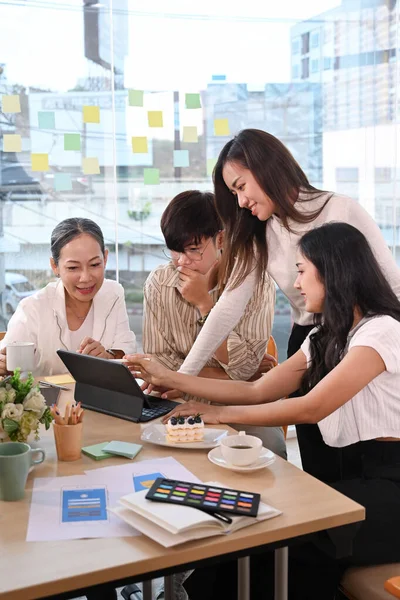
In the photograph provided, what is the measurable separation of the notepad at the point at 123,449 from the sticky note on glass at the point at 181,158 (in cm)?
244

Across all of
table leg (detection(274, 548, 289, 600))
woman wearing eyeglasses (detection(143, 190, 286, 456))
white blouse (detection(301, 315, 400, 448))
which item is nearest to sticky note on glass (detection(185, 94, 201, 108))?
woman wearing eyeglasses (detection(143, 190, 286, 456))

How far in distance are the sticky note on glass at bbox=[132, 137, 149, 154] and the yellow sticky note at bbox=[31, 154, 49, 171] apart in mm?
457

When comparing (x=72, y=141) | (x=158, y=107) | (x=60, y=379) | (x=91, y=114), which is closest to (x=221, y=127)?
(x=158, y=107)

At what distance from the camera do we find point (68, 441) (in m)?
1.57

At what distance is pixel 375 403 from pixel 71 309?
1.29 meters

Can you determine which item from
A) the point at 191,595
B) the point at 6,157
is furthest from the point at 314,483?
the point at 6,157

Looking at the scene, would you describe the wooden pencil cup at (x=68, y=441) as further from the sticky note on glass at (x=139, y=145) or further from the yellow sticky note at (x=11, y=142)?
the sticky note on glass at (x=139, y=145)

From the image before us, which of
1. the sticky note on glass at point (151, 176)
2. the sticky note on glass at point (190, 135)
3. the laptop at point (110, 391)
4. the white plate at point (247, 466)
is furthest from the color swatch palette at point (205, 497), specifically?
the sticky note on glass at point (190, 135)

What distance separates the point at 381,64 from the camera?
4129mm

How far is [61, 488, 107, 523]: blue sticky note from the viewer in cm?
128

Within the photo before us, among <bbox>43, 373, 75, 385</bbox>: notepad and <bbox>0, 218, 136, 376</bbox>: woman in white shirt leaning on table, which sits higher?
<bbox>0, 218, 136, 376</bbox>: woman in white shirt leaning on table

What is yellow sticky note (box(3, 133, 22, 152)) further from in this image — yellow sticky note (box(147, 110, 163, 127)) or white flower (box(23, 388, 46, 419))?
white flower (box(23, 388, 46, 419))

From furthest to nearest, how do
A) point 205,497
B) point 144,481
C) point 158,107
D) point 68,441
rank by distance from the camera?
point 158,107 → point 68,441 → point 144,481 → point 205,497

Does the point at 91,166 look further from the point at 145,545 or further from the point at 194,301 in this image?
the point at 145,545
